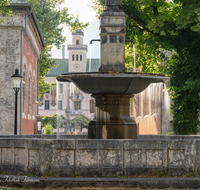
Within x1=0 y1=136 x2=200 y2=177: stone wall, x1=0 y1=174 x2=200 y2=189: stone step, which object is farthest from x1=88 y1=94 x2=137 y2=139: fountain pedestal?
x1=0 y1=174 x2=200 y2=189: stone step

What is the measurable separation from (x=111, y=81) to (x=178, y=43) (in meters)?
9.39

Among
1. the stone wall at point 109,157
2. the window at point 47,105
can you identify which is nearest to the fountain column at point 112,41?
the stone wall at point 109,157

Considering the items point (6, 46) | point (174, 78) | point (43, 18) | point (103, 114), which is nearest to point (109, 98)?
point (103, 114)

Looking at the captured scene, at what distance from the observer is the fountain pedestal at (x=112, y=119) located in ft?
30.2

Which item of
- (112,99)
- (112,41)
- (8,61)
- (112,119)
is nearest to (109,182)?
(112,119)

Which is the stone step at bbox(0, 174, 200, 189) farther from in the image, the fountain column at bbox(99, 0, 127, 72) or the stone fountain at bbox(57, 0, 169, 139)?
the fountain column at bbox(99, 0, 127, 72)

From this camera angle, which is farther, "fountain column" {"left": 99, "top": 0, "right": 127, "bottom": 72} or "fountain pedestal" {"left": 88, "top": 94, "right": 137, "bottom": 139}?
"fountain column" {"left": 99, "top": 0, "right": 127, "bottom": 72}

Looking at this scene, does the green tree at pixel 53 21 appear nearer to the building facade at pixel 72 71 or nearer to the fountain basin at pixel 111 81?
the fountain basin at pixel 111 81

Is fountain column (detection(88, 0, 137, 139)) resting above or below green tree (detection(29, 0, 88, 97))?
below

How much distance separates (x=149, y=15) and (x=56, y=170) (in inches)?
491

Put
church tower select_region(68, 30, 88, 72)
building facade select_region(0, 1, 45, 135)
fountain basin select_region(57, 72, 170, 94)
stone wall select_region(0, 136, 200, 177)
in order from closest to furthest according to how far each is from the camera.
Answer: stone wall select_region(0, 136, 200, 177) < fountain basin select_region(57, 72, 170, 94) < building facade select_region(0, 1, 45, 135) < church tower select_region(68, 30, 88, 72)

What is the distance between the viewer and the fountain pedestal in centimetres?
920

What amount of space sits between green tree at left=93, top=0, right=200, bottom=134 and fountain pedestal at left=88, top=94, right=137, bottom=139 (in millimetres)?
7179

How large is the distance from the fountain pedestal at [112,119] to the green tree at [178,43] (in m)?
7.18
